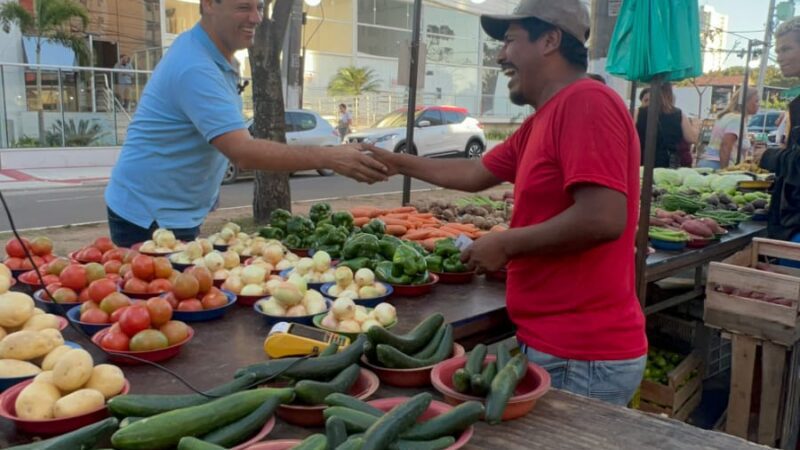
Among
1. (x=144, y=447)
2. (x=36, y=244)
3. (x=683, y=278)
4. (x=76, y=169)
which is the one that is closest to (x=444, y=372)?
(x=144, y=447)

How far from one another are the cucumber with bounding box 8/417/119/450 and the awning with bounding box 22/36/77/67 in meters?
21.3

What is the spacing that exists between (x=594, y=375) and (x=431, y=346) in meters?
0.64

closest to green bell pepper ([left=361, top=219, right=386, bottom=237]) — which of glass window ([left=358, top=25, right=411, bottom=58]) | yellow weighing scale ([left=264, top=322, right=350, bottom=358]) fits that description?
yellow weighing scale ([left=264, top=322, right=350, bottom=358])

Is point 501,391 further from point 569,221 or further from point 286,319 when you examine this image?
point 286,319

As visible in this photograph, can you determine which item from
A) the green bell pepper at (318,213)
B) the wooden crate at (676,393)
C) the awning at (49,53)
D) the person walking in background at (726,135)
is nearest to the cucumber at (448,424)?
the green bell pepper at (318,213)

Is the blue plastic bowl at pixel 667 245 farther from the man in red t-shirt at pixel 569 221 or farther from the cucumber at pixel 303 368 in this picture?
the cucumber at pixel 303 368

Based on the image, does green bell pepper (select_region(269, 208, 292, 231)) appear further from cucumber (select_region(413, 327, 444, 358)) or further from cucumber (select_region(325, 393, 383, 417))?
cucumber (select_region(325, 393, 383, 417))

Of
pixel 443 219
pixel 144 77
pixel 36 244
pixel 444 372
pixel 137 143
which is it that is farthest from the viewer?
pixel 144 77

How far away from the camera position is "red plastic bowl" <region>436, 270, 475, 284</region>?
329cm

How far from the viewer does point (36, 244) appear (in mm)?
3100

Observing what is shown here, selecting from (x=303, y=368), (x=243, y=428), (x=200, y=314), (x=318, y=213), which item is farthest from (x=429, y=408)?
(x=318, y=213)

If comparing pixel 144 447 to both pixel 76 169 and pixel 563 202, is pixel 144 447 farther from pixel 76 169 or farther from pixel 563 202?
pixel 76 169

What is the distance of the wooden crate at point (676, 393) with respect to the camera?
448cm

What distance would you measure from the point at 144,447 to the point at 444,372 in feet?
2.95
